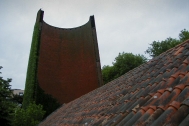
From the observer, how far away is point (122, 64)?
32.2 m

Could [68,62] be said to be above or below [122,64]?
below

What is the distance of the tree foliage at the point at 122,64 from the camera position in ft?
104

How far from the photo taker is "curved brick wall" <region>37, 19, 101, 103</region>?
1884cm

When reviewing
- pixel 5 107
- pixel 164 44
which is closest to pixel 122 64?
pixel 164 44

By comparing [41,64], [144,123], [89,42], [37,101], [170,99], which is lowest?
[144,123]

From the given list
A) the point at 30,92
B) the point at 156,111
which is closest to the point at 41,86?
the point at 30,92

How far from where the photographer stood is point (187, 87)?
9.49ft

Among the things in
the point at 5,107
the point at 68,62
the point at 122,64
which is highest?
the point at 122,64

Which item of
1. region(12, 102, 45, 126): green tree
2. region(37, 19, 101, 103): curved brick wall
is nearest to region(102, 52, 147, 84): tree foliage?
region(37, 19, 101, 103): curved brick wall

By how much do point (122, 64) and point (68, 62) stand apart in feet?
45.1

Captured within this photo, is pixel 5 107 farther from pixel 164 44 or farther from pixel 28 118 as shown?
pixel 164 44

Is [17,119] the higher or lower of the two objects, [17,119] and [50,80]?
the lower

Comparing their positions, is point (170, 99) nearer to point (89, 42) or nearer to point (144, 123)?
point (144, 123)

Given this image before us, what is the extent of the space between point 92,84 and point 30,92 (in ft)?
20.6
